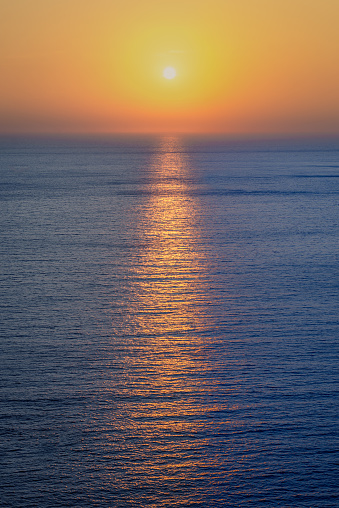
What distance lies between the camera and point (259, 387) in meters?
22.6

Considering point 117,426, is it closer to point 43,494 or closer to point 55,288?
point 43,494

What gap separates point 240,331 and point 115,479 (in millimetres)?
13615

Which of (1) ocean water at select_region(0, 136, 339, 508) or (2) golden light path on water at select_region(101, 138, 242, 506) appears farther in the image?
(2) golden light path on water at select_region(101, 138, 242, 506)

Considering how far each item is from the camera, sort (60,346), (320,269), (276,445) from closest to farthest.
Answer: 1. (276,445)
2. (60,346)
3. (320,269)

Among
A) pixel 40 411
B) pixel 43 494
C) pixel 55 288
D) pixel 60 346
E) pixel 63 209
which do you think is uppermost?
pixel 63 209

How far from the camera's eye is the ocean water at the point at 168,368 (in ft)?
55.0

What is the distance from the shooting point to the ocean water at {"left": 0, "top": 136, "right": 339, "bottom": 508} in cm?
1677

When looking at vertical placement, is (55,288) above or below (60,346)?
above

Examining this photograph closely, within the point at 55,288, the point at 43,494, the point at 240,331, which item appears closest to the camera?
the point at 43,494

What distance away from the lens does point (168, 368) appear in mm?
24547

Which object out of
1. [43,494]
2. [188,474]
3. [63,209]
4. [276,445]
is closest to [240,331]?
[276,445]

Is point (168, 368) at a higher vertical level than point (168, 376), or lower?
higher

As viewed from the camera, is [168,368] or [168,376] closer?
[168,376]

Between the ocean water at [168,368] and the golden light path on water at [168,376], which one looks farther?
the golden light path on water at [168,376]
